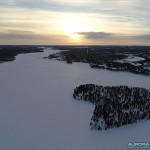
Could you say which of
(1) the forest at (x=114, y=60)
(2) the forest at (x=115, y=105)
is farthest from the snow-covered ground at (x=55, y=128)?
(1) the forest at (x=114, y=60)

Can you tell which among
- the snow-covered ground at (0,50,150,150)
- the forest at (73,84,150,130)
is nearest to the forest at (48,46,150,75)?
the forest at (73,84,150,130)

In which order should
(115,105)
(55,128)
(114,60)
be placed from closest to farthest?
1. (55,128)
2. (115,105)
3. (114,60)

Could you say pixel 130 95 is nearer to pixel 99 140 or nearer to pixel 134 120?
pixel 134 120

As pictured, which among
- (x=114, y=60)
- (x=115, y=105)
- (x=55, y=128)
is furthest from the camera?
(x=114, y=60)

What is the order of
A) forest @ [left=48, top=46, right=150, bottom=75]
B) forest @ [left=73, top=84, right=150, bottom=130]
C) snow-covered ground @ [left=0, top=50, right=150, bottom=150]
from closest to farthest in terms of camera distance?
snow-covered ground @ [left=0, top=50, right=150, bottom=150], forest @ [left=73, top=84, right=150, bottom=130], forest @ [left=48, top=46, right=150, bottom=75]

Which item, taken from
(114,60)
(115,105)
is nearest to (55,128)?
(115,105)

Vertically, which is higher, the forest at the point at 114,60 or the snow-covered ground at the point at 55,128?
the forest at the point at 114,60

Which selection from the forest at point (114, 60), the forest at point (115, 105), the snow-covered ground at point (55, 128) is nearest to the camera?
the snow-covered ground at point (55, 128)

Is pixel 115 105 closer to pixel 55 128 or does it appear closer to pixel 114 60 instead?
pixel 55 128

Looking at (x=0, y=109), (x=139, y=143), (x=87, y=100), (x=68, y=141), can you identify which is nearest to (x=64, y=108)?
(x=87, y=100)

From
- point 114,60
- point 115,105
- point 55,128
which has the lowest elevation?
point 55,128

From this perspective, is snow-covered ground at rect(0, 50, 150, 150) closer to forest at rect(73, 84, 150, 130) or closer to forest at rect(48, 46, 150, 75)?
forest at rect(73, 84, 150, 130)

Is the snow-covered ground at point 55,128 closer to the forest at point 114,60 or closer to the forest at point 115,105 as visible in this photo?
the forest at point 115,105
